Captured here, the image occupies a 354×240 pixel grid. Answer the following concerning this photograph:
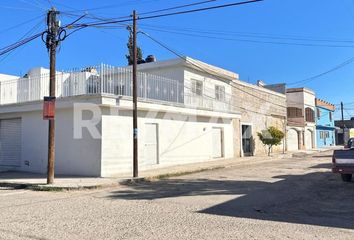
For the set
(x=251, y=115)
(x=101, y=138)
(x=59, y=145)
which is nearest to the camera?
(x=101, y=138)

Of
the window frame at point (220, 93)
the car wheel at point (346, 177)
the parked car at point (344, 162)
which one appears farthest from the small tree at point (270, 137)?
the parked car at point (344, 162)

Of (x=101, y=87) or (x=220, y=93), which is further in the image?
(x=220, y=93)

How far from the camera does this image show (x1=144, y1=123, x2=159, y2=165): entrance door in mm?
21141

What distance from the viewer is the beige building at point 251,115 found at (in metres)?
31.1

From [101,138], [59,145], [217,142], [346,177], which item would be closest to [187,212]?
[346,177]

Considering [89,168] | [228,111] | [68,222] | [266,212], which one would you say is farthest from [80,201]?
[228,111]

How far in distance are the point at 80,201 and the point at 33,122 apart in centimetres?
959

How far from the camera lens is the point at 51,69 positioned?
15742 millimetres

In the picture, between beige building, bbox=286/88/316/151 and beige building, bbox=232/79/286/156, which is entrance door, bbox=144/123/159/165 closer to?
beige building, bbox=232/79/286/156

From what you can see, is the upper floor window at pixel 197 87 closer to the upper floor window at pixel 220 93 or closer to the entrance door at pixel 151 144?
the upper floor window at pixel 220 93

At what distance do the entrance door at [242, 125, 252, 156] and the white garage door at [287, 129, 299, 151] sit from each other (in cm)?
1030

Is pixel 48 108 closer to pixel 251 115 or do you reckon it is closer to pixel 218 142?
pixel 218 142

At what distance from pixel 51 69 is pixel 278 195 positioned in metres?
9.51

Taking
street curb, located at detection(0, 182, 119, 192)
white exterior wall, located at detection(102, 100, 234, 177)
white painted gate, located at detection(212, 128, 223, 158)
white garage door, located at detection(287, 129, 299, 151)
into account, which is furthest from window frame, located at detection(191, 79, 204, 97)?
white garage door, located at detection(287, 129, 299, 151)
